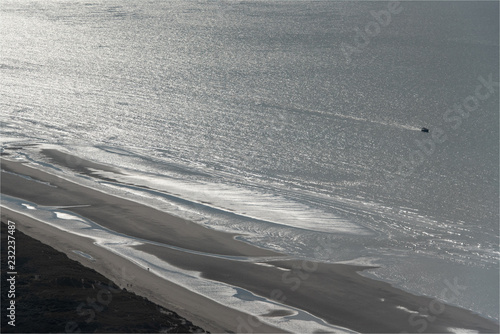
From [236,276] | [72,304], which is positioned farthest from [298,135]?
[72,304]

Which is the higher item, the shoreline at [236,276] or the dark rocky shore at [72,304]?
the shoreline at [236,276]

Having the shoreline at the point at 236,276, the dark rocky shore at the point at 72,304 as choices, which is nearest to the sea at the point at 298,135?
the shoreline at the point at 236,276

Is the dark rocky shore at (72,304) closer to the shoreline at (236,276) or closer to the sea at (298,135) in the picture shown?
the shoreline at (236,276)

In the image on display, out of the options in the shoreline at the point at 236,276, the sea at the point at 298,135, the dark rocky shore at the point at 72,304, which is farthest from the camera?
the sea at the point at 298,135

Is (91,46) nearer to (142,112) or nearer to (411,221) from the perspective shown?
(142,112)

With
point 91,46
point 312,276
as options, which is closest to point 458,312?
point 312,276

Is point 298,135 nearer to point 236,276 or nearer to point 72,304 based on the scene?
point 236,276

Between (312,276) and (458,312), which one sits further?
(312,276)
